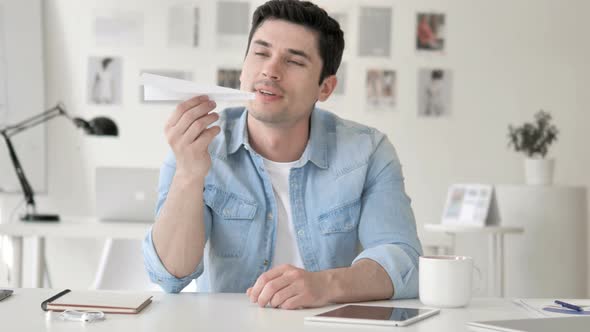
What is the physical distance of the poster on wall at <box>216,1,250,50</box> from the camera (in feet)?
15.3

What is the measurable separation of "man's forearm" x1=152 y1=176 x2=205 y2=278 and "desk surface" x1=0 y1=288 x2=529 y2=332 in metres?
0.18

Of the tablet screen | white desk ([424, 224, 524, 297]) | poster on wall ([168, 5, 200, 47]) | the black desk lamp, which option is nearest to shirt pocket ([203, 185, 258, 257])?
the tablet screen

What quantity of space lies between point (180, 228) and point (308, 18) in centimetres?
59

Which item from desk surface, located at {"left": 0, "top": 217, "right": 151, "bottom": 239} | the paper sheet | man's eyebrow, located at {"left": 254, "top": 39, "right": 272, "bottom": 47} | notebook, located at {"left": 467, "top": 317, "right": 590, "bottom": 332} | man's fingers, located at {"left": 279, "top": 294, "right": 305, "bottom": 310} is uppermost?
man's eyebrow, located at {"left": 254, "top": 39, "right": 272, "bottom": 47}

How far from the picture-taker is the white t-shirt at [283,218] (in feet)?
5.66

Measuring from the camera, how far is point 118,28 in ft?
15.2

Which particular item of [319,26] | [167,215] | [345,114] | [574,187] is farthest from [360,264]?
[345,114]

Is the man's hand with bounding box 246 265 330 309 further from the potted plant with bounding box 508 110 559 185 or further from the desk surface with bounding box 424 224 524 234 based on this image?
the potted plant with bounding box 508 110 559 185

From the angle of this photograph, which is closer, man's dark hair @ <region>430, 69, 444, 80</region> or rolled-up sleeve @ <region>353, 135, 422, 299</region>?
rolled-up sleeve @ <region>353, 135, 422, 299</region>

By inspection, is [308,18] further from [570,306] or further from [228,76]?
[228,76]

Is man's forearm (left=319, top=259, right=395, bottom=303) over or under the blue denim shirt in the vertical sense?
under

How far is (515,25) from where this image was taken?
4664 millimetres

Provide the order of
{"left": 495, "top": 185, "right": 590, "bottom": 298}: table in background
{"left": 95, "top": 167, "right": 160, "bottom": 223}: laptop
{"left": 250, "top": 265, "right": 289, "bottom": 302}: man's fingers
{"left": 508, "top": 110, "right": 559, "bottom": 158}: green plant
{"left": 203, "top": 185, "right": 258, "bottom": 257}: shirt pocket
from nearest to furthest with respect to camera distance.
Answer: {"left": 250, "top": 265, "right": 289, "bottom": 302}: man's fingers, {"left": 203, "top": 185, "right": 258, "bottom": 257}: shirt pocket, {"left": 95, "top": 167, "right": 160, "bottom": 223}: laptop, {"left": 495, "top": 185, "right": 590, "bottom": 298}: table in background, {"left": 508, "top": 110, "right": 559, "bottom": 158}: green plant

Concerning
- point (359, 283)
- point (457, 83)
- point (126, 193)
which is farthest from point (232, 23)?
point (359, 283)
